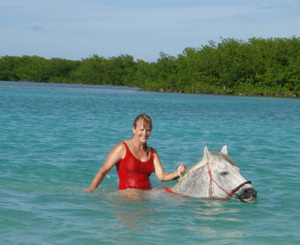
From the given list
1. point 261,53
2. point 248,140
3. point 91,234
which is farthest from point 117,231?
point 261,53

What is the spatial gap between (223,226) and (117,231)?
4.76 ft

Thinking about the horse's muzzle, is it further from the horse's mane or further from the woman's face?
the woman's face

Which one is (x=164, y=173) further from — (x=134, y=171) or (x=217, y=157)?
(x=217, y=157)

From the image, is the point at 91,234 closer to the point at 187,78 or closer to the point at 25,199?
the point at 25,199

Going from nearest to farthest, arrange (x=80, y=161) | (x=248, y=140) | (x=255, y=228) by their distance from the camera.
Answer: (x=255, y=228) < (x=80, y=161) < (x=248, y=140)

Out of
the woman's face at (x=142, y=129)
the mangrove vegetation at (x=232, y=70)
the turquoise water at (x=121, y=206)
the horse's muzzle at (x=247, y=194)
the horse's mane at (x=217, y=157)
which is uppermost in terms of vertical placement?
the mangrove vegetation at (x=232, y=70)

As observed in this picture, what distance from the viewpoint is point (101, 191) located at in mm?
8211

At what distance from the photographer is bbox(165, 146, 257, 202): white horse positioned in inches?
262

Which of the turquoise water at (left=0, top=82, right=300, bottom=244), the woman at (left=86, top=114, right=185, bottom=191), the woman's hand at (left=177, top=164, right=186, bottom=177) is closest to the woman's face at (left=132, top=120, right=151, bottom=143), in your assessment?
the woman at (left=86, top=114, right=185, bottom=191)

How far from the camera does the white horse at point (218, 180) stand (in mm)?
6656

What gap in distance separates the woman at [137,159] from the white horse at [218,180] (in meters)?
0.40

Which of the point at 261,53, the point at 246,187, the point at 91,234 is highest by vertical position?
the point at 261,53

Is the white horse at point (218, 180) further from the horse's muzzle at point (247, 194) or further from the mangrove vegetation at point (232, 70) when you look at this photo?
the mangrove vegetation at point (232, 70)

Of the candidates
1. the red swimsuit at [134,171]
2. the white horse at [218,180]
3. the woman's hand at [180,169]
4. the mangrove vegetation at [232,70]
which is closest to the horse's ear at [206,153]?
the white horse at [218,180]
